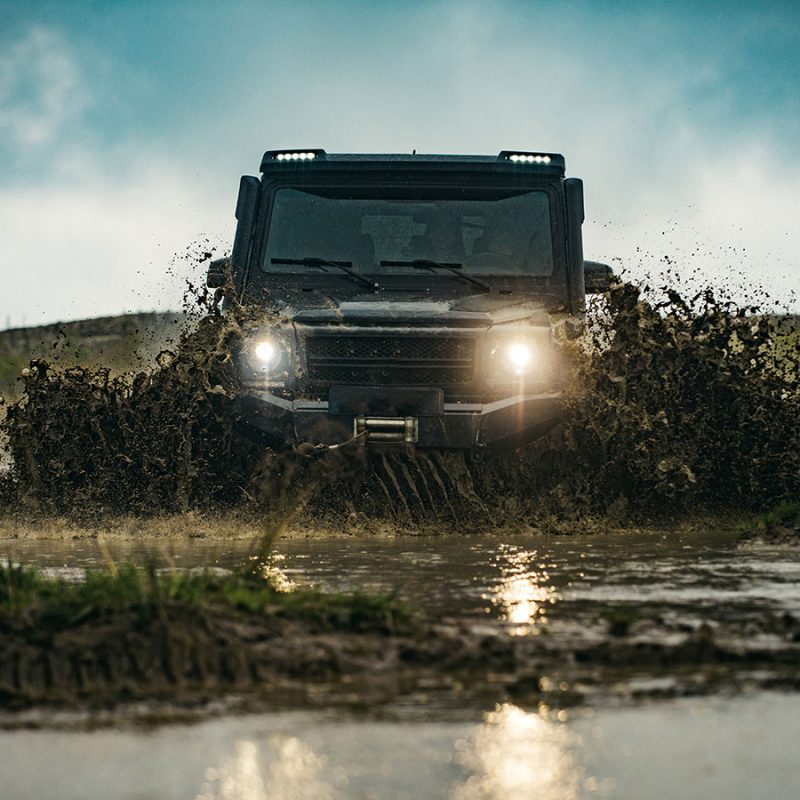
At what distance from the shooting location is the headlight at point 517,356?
405 inches

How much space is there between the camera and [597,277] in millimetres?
11492

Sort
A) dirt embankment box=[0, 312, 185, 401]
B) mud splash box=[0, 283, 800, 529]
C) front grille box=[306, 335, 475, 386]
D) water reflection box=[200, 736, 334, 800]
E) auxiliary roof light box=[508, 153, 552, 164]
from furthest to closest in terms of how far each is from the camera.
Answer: dirt embankment box=[0, 312, 185, 401], auxiliary roof light box=[508, 153, 552, 164], mud splash box=[0, 283, 800, 529], front grille box=[306, 335, 475, 386], water reflection box=[200, 736, 334, 800]

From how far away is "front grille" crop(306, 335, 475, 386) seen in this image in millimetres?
10281

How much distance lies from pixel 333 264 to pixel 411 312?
33.5 inches

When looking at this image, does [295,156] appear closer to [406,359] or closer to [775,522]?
[406,359]

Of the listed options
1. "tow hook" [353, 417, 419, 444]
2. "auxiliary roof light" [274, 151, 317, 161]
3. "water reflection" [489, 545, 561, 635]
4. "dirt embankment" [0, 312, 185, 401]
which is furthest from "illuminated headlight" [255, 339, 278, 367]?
"dirt embankment" [0, 312, 185, 401]

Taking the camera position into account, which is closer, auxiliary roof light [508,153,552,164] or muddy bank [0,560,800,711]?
muddy bank [0,560,800,711]

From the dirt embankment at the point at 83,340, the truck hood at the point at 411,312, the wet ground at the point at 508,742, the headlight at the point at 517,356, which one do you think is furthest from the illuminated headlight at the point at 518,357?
the dirt embankment at the point at 83,340

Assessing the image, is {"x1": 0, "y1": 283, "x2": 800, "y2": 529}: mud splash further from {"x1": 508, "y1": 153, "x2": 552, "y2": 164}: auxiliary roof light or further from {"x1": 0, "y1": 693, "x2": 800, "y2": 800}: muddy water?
{"x1": 0, "y1": 693, "x2": 800, "y2": 800}: muddy water

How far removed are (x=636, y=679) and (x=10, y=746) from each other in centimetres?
191

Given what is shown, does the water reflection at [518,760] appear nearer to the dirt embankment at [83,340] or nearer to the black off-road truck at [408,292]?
the black off-road truck at [408,292]

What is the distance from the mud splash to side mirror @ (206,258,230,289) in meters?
0.26

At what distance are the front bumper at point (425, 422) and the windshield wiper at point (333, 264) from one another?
1051 mm

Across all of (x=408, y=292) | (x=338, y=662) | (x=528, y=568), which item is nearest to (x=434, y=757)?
(x=338, y=662)
